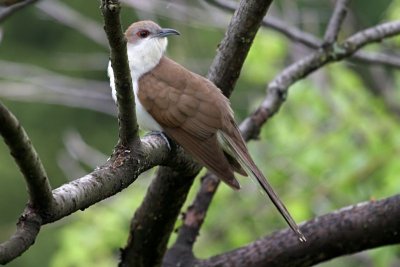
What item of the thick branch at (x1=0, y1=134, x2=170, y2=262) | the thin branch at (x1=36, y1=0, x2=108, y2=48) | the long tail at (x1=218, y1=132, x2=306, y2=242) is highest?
the thick branch at (x1=0, y1=134, x2=170, y2=262)

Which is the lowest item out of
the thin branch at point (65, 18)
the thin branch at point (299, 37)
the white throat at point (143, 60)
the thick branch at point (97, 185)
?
the thin branch at point (65, 18)

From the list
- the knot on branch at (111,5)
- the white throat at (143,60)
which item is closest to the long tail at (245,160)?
the white throat at (143,60)

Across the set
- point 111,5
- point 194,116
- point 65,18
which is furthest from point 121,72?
point 65,18

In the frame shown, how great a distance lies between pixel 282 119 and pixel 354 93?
0.78 meters

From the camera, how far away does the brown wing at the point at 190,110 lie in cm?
438

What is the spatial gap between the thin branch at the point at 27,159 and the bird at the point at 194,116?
1.38 meters

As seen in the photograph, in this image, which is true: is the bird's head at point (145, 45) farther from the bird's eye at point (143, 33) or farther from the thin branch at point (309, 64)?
the thin branch at point (309, 64)

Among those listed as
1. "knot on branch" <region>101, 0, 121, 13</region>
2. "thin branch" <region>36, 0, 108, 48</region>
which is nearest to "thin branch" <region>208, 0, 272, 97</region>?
"knot on branch" <region>101, 0, 121, 13</region>

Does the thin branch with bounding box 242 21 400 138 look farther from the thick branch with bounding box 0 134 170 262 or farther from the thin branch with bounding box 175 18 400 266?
the thick branch with bounding box 0 134 170 262

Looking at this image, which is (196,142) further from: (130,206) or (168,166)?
(130,206)

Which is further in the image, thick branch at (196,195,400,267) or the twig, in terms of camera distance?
thick branch at (196,195,400,267)

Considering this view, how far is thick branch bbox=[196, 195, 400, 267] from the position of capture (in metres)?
4.39

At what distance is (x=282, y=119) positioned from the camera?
7535 millimetres

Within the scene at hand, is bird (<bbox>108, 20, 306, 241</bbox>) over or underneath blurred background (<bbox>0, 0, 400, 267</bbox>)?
over
